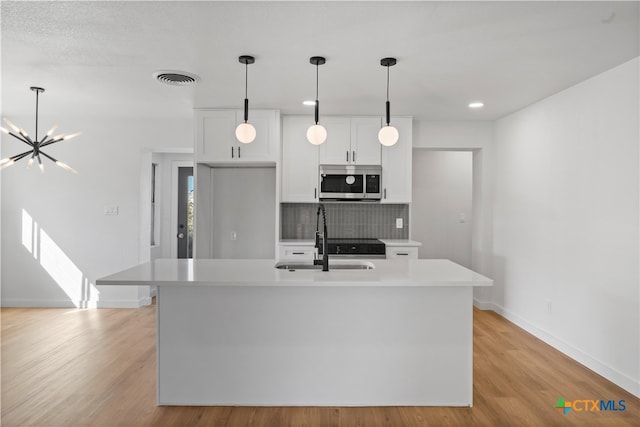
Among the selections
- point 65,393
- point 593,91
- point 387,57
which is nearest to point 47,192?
point 65,393

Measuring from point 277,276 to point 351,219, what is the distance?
298cm

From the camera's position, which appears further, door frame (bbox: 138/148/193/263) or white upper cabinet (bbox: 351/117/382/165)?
door frame (bbox: 138/148/193/263)

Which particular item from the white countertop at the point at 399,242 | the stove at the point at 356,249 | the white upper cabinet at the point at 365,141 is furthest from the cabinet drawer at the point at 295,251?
the white upper cabinet at the point at 365,141

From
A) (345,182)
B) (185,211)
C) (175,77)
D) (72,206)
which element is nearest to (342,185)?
(345,182)

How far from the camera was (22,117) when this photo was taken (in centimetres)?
537

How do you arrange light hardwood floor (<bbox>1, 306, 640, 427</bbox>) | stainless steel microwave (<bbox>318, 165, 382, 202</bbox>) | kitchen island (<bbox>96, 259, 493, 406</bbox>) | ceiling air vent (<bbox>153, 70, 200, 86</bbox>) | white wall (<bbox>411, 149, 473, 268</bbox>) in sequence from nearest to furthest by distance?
light hardwood floor (<bbox>1, 306, 640, 427</bbox>) → kitchen island (<bbox>96, 259, 493, 406</bbox>) → ceiling air vent (<bbox>153, 70, 200, 86</bbox>) → stainless steel microwave (<bbox>318, 165, 382, 202</bbox>) → white wall (<bbox>411, 149, 473, 268</bbox>)

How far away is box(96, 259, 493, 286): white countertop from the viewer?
251 cm

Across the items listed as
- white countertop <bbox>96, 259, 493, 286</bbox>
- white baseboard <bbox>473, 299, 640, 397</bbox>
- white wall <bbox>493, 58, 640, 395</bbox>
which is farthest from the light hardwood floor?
white countertop <bbox>96, 259, 493, 286</bbox>

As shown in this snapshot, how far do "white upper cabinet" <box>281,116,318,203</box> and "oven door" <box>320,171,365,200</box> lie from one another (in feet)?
0.40

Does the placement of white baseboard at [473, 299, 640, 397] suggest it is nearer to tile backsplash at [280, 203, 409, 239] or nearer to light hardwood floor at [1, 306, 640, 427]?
light hardwood floor at [1, 306, 640, 427]

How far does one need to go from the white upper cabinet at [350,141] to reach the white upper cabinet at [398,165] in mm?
184

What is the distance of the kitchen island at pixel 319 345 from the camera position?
2816 millimetres

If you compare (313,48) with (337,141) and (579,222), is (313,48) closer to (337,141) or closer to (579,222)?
(337,141)

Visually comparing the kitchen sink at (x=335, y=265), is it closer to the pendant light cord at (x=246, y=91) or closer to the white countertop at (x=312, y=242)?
the pendant light cord at (x=246, y=91)
